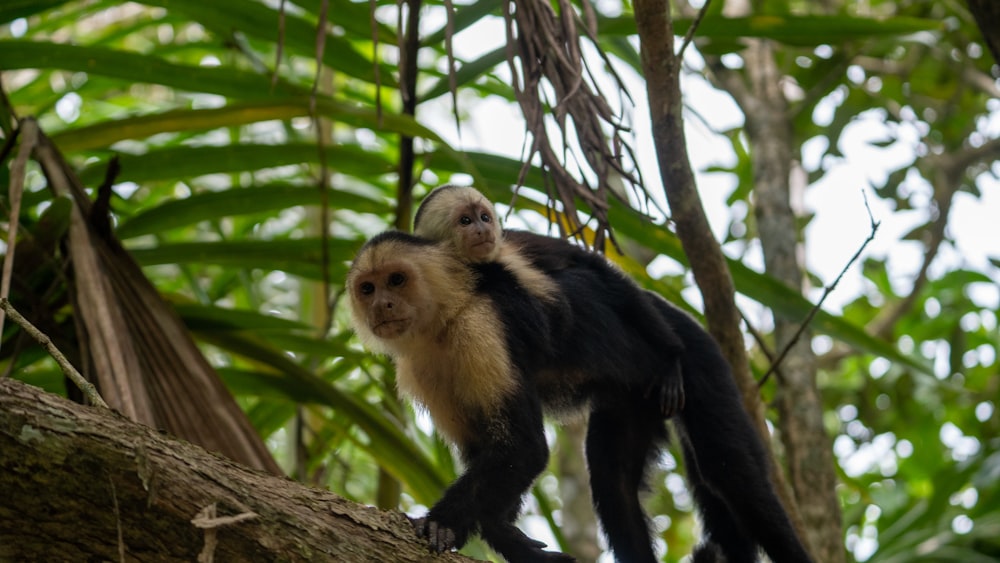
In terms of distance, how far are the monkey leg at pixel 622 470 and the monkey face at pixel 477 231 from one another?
705mm

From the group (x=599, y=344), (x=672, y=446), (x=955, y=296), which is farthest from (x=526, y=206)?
(x=955, y=296)

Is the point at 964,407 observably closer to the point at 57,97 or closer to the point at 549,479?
the point at 549,479

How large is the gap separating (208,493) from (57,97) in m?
2.37

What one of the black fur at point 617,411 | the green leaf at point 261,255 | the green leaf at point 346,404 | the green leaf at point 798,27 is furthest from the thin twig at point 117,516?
the green leaf at point 798,27

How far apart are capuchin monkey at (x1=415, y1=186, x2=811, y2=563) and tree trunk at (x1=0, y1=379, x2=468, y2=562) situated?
130cm

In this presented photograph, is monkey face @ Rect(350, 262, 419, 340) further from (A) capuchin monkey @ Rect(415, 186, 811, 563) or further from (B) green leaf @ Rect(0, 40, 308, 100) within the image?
(B) green leaf @ Rect(0, 40, 308, 100)

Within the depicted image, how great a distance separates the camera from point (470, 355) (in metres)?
2.76

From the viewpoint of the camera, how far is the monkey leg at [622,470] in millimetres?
3295

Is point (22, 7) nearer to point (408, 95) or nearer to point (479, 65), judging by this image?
point (408, 95)

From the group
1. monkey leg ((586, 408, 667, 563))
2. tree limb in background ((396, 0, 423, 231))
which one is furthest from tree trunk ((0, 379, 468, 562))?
monkey leg ((586, 408, 667, 563))

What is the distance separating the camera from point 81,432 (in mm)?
1511

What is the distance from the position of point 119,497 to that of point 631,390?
1.98 m

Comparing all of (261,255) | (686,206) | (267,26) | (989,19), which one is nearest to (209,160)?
(261,255)

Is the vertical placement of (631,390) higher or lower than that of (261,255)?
lower
